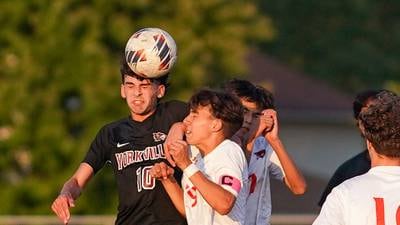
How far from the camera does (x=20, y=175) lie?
25.5 metres

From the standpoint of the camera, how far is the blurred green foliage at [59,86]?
24.5 m

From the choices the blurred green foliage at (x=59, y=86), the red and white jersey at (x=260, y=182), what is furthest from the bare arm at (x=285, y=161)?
the blurred green foliage at (x=59, y=86)

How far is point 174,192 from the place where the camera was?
820cm

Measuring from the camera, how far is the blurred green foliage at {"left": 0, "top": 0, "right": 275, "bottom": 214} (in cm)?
2453

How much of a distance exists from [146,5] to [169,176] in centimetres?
1804

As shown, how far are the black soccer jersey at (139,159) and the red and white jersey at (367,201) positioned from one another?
178 cm

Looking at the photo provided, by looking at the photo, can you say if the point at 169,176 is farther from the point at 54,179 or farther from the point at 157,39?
the point at 54,179

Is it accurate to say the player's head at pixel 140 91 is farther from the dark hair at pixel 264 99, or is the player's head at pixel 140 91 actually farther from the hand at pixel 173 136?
the dark hair at pixel 264 99

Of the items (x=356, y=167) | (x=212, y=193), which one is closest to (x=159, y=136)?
(x=212, y=193)

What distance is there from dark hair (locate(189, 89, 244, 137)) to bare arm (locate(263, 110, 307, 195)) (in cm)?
52

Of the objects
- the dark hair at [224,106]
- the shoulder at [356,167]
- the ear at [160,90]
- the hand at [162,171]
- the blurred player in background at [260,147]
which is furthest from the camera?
the shoulder at [356,167]

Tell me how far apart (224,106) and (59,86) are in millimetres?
Result: 17446

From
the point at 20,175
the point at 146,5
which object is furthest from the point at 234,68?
the point at 20,175

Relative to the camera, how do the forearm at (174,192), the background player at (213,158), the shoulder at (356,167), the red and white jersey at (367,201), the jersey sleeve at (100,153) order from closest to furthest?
the red and white jersey at (367,201)
the background player at (213,158)
the forearm at (174,192)
the jersey sleeve at (100,153)
the shoulder at (356,167)
